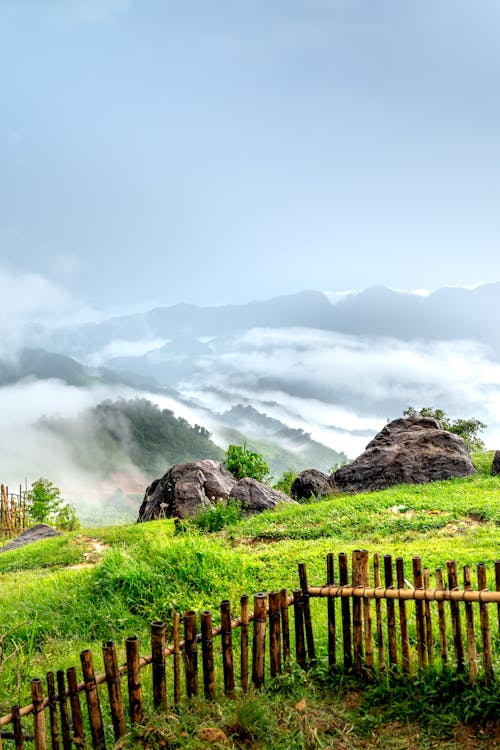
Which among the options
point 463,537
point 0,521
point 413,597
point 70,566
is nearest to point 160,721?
point 413,597

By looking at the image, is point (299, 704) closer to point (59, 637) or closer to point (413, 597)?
point (413, 597)

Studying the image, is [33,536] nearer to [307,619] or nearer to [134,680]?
[307,619]

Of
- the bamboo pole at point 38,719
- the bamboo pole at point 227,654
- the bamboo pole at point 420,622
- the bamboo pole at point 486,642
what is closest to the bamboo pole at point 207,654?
the bamboo pole at point 227,654

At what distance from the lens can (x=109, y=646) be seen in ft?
16.7

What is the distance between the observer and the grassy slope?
25.2 ft

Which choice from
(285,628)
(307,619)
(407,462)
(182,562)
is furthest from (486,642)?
(407,462)

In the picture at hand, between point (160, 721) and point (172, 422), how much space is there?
87364 millimetres

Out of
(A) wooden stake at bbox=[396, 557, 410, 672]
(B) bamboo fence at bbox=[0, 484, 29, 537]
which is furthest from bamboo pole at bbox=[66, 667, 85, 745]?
(B) bamboo fence at bbox=[0, 484, 29, 537]

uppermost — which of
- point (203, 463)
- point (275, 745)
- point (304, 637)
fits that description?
point (203, 463)

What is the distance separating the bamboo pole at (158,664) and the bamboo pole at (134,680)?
0.15 metres

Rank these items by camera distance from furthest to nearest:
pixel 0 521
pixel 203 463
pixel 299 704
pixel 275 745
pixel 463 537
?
pixel 0 521, pixel 203 463, pixel 463 537, pixel 299 704, pixel 275 745

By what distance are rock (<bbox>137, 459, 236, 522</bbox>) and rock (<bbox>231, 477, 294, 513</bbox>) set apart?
0.99m

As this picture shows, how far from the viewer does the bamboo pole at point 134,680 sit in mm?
5230

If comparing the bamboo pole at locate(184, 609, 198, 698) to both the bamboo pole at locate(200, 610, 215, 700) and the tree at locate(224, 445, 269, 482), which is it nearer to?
the bamboo pole at locate(200, 610, 215, 700)
